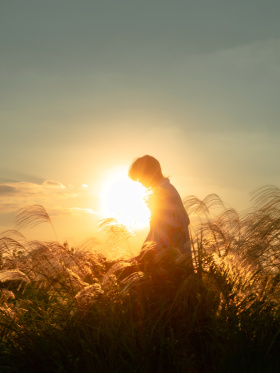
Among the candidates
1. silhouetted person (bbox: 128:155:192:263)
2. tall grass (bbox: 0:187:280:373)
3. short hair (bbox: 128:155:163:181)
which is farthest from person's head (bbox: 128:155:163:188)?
tall grass (bbox: 0:187:280:373)

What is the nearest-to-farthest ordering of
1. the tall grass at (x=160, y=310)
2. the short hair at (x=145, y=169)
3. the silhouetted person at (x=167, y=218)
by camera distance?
the tall grass at (x=160, y=310) < the silhouetted person at (x=167, y=218) < the short hair at (x=145, y=169)

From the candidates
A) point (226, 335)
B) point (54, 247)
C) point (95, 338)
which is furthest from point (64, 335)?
point (226, 335)

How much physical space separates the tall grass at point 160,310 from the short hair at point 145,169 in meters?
1.25

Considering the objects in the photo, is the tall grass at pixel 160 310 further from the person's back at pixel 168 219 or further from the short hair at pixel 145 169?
the short hair at pixel 145 169

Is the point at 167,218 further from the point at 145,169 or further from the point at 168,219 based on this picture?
the point at 145,169

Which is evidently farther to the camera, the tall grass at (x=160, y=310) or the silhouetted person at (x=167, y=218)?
the silhouetted person at (x=167, y=218)

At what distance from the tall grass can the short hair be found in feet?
4.11

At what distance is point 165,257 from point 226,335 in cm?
135

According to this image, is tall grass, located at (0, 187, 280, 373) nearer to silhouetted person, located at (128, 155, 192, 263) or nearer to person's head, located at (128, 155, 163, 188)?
silhouetted person, located at (128, 155, 192, 263)

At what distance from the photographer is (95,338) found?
14.8 feet

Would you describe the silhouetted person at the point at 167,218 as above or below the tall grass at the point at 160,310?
above

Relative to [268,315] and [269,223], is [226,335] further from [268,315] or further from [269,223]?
[269,223]

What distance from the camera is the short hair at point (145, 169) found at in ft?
23.0

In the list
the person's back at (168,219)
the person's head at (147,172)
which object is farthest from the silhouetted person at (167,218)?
the person's head at (147,172)
